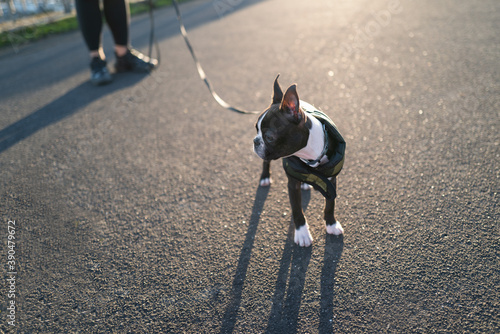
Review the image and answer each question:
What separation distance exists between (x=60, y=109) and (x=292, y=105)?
3763mm

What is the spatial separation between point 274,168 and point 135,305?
1.66 meters

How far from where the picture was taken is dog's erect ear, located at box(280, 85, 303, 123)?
188 centimetres

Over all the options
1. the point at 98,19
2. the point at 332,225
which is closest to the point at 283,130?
the point at 332,225

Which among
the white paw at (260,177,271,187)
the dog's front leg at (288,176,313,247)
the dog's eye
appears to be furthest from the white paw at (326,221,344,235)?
the dog's eye

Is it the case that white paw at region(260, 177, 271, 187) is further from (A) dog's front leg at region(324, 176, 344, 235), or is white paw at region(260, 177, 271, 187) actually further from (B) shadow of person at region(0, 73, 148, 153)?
(B) shadow of person at region(0, 73, 148, 153)

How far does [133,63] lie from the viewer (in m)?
5.43

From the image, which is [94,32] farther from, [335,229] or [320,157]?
[335,229]

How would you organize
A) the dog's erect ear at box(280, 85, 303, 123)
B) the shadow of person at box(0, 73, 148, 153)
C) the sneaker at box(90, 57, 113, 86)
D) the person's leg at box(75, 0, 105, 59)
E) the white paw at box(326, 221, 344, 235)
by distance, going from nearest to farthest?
the dog's erect ear at box(280, 85, 303, 123) < the white paw at box(326, 221, 344, 235) < the shadow of person at box(0, 73, 148, 153) < the person's leg at box(75, 0, 105, 59) < the sneaker at box(90, 57, 113, 86)

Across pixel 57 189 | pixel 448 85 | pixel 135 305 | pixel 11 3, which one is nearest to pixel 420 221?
pixel 135 305

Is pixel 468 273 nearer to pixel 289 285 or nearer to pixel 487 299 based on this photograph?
pixel 487 299

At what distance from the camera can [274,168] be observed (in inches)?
132

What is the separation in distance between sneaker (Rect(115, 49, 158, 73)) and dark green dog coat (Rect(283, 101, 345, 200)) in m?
3.84

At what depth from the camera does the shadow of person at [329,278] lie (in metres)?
2.00

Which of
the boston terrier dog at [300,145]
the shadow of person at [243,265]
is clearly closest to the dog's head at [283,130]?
the boston terrier dog at [300,145]
